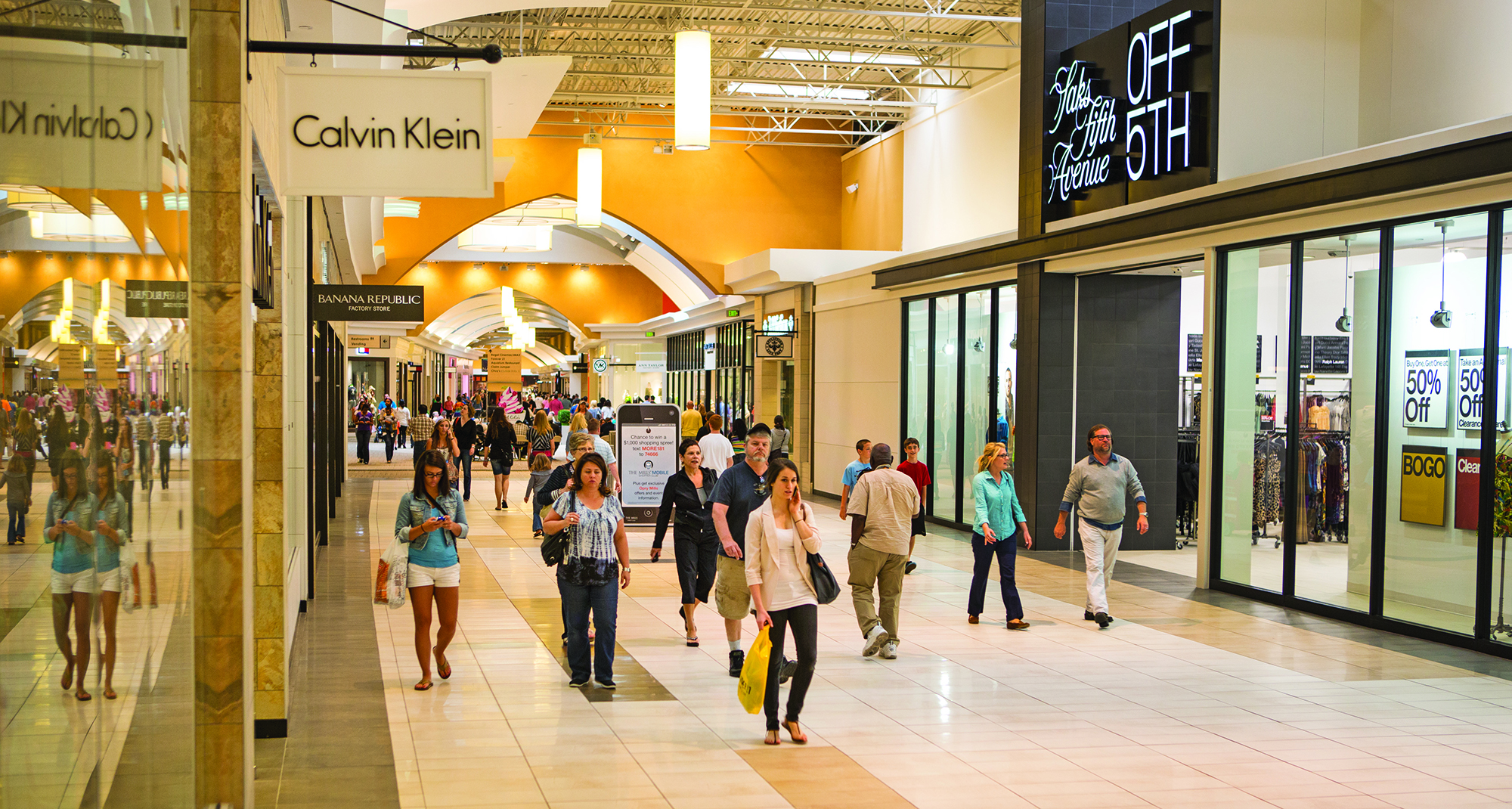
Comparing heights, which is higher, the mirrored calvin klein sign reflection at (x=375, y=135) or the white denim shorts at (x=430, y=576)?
the mirrored calvin klein sign reflection at (x=375, y=135)

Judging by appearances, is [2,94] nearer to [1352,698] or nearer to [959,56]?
[1352,698]

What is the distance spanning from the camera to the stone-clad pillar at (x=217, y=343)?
4324 millimetres

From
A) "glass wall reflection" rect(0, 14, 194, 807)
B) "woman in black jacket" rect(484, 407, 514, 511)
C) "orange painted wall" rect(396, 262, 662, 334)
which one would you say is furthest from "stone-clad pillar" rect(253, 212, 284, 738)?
"orange painted wall" rect(396, 262, 662, 334)

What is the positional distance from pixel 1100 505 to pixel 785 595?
421 centimetres

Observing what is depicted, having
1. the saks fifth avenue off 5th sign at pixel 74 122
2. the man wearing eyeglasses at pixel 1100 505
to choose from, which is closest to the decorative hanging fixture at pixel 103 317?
the saks fifth avenue off 5th sign at pixel 74 122

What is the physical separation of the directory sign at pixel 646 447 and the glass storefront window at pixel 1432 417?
826 centimetres

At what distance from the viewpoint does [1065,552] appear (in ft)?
46.9

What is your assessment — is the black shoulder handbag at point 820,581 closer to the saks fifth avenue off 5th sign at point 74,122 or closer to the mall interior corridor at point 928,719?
the mall interior corridor at point 928,719

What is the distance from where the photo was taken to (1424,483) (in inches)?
360

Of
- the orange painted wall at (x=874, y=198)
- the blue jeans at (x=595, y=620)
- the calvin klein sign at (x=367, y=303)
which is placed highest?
the orange painted wall at (x=874, y=198)

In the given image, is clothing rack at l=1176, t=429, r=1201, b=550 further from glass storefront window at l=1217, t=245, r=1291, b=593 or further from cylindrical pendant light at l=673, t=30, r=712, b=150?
cylindrical pendant light at l=673, t=30, r=712, b=150

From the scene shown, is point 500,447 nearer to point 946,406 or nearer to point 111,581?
point 946,406

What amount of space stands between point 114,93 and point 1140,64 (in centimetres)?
1160

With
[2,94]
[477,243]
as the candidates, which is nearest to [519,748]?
[2,94]
